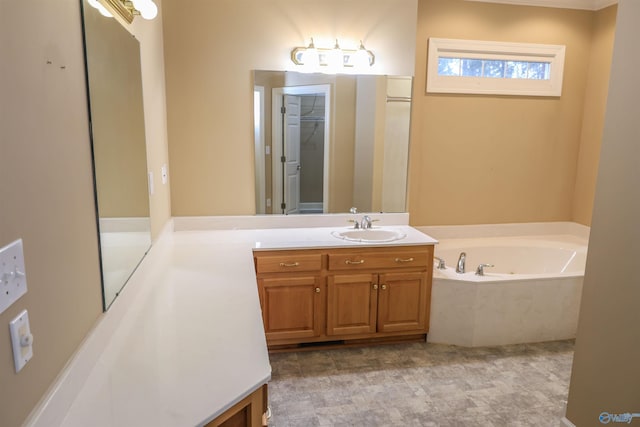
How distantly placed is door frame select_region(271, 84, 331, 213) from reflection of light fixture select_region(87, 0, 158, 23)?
1.43m

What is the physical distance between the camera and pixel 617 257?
1799 millimetres

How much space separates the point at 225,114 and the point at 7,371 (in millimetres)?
2541

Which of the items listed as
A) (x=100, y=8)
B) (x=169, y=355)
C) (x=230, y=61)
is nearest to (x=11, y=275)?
(x=169, y=355)

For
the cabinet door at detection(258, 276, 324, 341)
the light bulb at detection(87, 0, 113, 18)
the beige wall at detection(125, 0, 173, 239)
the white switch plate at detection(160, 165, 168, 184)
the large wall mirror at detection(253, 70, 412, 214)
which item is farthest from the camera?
the large wall mirror at detection(253, 70, 412, 214)

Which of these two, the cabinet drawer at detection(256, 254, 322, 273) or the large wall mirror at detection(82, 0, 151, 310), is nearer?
the large wall mirror at detection(82, 0, 151, 310)

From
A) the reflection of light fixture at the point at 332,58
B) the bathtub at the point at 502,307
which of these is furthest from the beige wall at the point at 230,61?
the bathtub at the point at 502,307

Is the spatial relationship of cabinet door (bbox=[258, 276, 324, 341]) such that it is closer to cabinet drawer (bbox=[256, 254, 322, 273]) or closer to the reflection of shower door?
cabinet drawer (bbox=[256, 254, 322, 273])

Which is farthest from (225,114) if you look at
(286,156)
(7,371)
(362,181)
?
(7,371)

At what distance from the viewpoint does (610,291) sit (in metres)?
1.84

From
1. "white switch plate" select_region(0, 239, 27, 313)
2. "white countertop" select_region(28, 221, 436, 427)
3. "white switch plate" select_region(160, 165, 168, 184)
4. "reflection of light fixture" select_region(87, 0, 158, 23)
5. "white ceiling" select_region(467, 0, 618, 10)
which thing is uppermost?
"white ceiling" select_region(467, 0, 618, 10)

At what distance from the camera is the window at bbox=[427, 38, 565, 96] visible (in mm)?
3488

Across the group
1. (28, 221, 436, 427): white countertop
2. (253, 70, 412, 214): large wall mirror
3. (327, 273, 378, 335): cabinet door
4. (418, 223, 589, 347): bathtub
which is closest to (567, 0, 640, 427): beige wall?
(418, 223, 589, 347): bathtub

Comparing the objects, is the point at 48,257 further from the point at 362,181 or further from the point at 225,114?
the point at 362,181

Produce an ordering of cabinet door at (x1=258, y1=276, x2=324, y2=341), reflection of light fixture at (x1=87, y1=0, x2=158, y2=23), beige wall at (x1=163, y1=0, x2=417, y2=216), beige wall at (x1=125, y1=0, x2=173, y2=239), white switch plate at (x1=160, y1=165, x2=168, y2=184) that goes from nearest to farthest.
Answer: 1. reflection of light fixture at (x1=87, y1=0, x2=158, y2=23)
2. beige wall at (x1=125, y1=0, x2=173, y2=239)
3. white switch plate at (x1=160, y1=165, x2=168, y2=184)
4. cabinet door at (x1=258, y1=276, x2=324, y2=341)
5. beige wall at (x1=163, y1=0, x2=417, y2=216)
